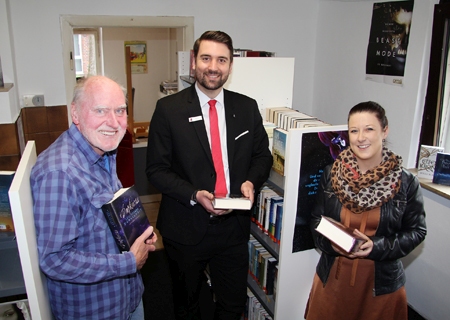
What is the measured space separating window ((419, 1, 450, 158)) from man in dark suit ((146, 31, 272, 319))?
4.57ft

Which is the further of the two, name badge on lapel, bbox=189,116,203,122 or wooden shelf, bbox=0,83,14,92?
wooden shelf, bbox=0,83,14,92

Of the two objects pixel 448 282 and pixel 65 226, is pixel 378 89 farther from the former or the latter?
pixel 65 226

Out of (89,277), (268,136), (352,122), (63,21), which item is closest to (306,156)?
(352,122)

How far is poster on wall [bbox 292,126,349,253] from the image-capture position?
2006 millimetres

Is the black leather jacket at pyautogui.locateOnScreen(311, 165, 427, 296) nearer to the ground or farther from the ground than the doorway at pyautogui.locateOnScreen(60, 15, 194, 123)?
nearer to the ground

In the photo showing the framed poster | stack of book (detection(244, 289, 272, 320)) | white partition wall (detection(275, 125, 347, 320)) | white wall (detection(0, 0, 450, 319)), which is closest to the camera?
white partition wall (detection(275, 125, 347, 320))

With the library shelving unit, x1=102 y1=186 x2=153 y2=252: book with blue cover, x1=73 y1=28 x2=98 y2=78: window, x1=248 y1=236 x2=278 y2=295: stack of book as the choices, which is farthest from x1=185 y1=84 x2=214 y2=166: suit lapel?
x1=73 y1=28 x2=98 y2=78: window

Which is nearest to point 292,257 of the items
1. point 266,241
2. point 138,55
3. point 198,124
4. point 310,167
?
point 266,241

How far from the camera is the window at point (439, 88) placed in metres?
2.65

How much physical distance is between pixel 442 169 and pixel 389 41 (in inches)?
45.6

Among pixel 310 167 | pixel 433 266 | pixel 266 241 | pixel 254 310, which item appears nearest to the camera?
pixel 310 167

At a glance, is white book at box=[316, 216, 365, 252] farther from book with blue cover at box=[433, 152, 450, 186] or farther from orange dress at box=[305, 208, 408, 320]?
book with blue cover at box=[433, 152, 450, 186]

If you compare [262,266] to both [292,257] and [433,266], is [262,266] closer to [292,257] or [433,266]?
[292,257]

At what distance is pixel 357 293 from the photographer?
1.85 meters
